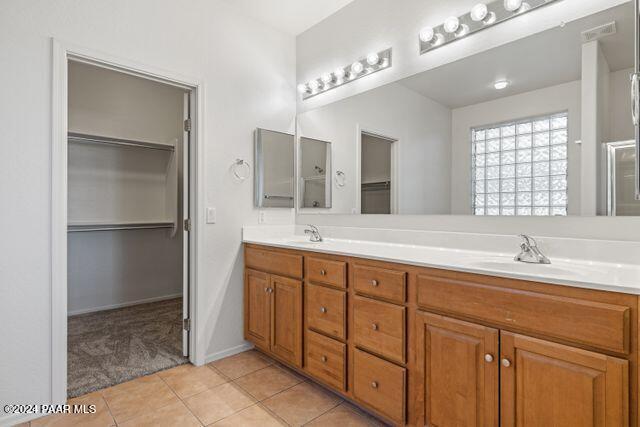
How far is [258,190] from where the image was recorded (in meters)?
2.71

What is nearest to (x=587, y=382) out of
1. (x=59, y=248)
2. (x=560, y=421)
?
(x=560, y=421)

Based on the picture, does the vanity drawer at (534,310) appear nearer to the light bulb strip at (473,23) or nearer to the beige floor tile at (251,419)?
the beige floor tile at (251,419)

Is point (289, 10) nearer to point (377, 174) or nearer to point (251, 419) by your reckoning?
point (377, 174)

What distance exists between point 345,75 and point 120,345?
2.76 m

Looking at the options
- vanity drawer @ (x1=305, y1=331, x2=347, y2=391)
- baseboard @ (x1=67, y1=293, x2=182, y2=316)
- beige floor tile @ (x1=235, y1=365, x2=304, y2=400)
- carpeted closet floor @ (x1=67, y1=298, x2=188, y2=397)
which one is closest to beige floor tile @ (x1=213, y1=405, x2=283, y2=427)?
beige floor tile @ (x1=235, y1=365, x2=304, y2=400)

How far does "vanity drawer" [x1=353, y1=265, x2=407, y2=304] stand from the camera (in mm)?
1560

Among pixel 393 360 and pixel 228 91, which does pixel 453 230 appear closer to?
pixel 393 360

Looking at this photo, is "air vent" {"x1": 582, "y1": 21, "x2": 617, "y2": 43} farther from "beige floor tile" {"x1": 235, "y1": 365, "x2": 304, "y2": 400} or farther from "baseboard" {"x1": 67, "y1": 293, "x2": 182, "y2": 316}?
"baseboard" {"x1": 67, "y1": 293, "x2": 182, "y2": 316}

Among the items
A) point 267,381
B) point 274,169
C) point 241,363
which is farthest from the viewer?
point 274,169

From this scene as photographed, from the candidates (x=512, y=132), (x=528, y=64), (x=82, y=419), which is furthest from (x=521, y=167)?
(x=82, y=419)

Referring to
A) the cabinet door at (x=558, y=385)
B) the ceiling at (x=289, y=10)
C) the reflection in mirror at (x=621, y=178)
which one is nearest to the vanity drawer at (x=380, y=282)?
the cabinet door at (x=558, y=385)

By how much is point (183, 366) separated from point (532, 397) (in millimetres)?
2136

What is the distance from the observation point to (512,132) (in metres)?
1.79

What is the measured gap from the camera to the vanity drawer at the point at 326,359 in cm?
184
